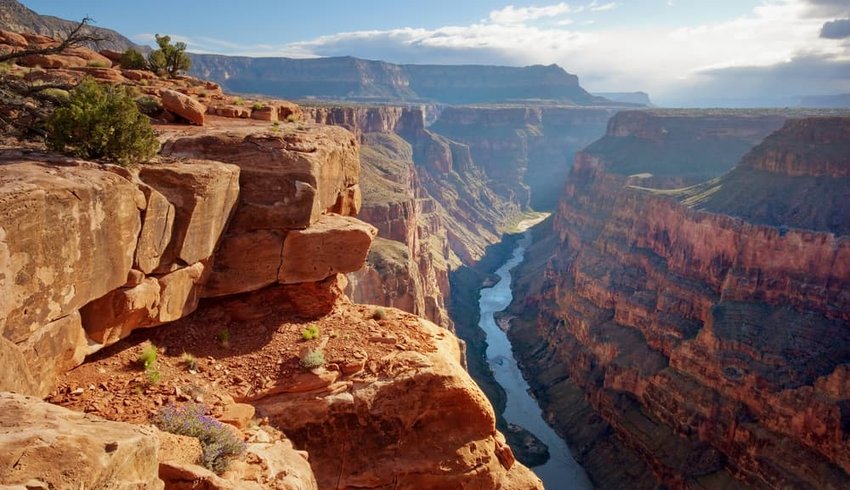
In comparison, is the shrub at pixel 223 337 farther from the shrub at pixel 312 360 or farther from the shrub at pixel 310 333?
the shrub at pixel 312 360

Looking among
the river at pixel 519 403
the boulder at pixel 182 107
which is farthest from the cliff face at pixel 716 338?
the boulder at pixel 182 107

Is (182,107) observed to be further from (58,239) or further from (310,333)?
(58,239)

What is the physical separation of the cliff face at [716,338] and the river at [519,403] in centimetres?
153

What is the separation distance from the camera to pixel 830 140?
5875cm

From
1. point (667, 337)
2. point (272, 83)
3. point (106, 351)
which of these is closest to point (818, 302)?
point (667, 337)

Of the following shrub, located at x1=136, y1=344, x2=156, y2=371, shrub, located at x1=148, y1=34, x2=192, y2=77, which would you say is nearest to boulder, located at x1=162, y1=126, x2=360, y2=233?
shrub, located at x1=136, y1=344, x2=156, y2=371

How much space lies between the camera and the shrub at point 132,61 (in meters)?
26.6

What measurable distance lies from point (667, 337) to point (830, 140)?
2586cm

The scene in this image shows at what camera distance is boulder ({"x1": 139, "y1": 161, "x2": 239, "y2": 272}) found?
1268 centimetres

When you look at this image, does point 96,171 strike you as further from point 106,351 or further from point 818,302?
point 818,302

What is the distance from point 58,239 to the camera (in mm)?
9844

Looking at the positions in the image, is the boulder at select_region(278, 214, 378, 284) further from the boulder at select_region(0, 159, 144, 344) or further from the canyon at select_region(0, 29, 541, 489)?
the boulder at select_region(0, 159, 144, 344)

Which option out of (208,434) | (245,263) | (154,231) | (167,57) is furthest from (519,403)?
(208,434)

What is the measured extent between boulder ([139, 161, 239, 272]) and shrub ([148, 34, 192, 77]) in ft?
53.0
